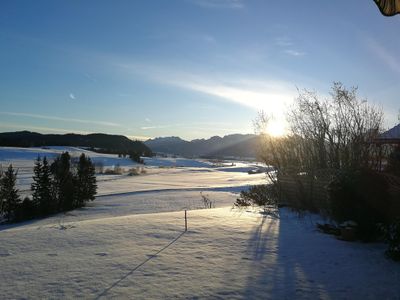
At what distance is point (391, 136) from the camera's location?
1519 centimetres

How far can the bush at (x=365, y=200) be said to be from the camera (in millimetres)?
7574

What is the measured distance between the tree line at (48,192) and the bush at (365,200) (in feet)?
83.2

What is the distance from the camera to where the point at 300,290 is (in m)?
4.99

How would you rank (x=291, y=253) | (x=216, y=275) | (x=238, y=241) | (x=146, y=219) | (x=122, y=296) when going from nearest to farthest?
1. (x=122, y=296)
2. (x=216, y=275)
3. (x=291, y=253)
4. (x=238, y=241)
5. (x=146, y=219)

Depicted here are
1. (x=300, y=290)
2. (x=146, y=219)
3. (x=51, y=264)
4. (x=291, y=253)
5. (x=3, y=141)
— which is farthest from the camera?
(x=3, y=141)

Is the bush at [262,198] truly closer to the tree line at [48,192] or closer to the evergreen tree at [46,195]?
the tree line at [48,192]

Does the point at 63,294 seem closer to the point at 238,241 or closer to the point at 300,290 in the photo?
the point at 300,290

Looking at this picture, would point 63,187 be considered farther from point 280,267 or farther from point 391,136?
point 280,267

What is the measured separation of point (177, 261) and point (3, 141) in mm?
146814

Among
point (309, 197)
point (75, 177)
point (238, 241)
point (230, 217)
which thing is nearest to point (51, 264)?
point (238, 241)

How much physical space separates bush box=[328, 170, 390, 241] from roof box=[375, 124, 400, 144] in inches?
251

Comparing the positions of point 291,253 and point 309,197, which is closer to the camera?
point 291,253

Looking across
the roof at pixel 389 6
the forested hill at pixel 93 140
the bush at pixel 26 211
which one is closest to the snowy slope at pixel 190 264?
the roof at pixel 389 6

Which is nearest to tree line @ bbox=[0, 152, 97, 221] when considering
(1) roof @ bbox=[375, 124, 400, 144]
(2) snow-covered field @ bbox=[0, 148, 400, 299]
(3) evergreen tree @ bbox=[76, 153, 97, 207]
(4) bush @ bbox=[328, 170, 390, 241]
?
(3) evergreen tree @ bbox=[76, 153, 97, 207]
